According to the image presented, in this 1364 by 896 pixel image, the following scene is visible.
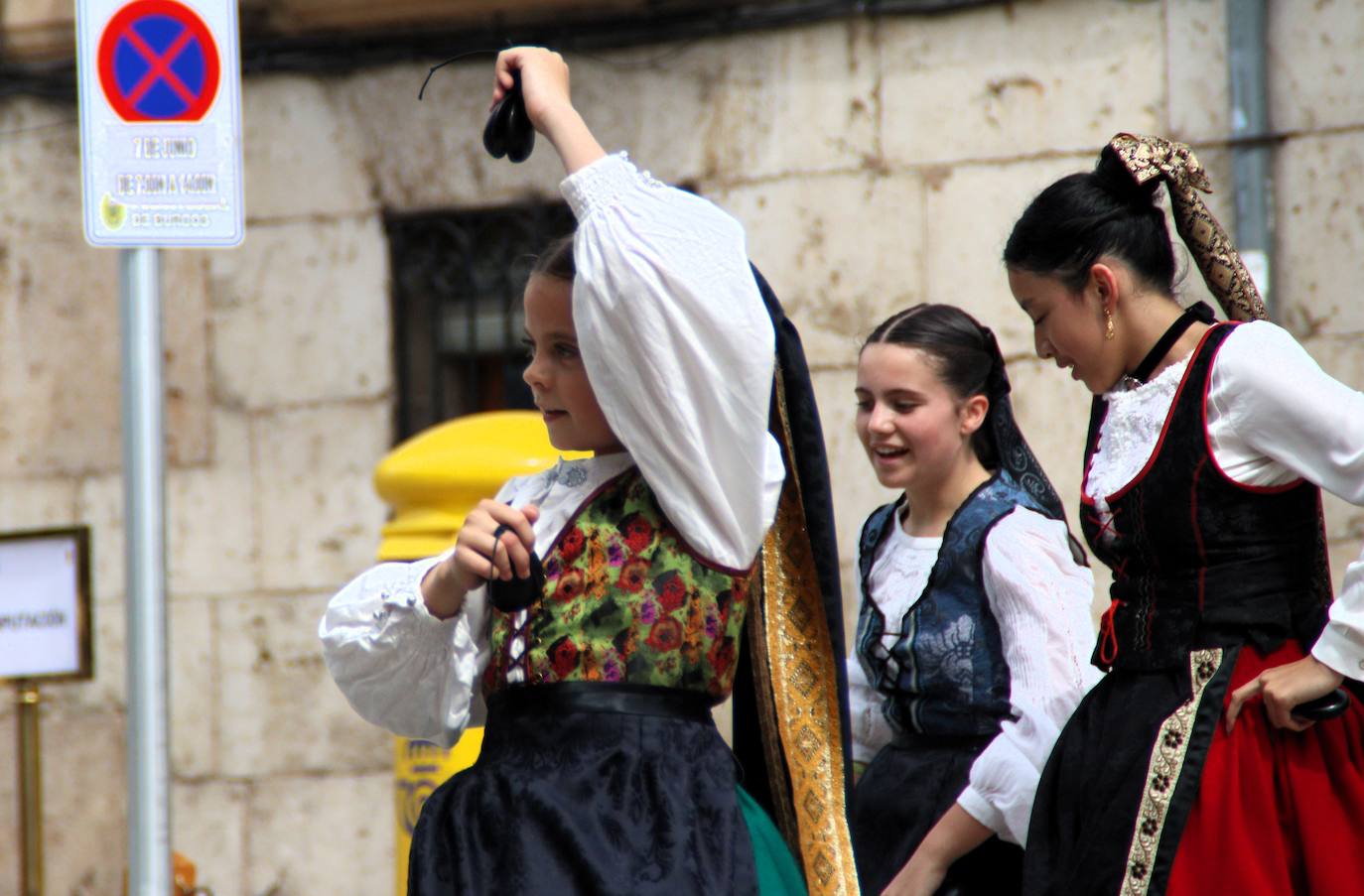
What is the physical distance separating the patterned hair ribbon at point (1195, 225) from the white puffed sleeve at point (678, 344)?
878 millimetres

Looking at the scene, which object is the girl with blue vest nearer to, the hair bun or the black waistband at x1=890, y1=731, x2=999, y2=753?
the black waistband at x1=890, y1=731, x2=999, y2=753

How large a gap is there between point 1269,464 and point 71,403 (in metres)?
5.19

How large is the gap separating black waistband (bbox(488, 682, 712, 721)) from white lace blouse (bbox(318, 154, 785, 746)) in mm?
63

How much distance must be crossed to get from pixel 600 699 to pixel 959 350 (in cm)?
143

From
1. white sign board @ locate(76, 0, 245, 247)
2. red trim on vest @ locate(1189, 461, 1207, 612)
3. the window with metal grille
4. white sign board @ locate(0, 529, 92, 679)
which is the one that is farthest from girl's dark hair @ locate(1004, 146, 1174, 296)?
the window with metal grille

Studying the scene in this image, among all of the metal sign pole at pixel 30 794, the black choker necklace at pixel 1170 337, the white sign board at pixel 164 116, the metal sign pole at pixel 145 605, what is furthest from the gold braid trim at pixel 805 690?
the metal sign pole at pixel 30 794

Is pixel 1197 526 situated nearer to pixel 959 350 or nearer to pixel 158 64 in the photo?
pixel 959 350

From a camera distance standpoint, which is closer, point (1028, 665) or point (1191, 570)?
point (1191, 570)

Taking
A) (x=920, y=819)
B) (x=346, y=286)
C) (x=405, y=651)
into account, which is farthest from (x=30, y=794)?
(x=405, y=651)

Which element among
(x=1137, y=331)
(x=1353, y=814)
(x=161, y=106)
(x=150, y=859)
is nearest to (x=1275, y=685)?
(x=1353, y=814)

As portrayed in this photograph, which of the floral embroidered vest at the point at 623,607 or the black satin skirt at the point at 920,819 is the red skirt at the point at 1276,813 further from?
the floral embroidered vest at the point at 623,607

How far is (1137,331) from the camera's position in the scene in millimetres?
2764

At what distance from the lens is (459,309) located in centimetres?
665

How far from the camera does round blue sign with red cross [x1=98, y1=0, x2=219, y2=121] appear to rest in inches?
126
